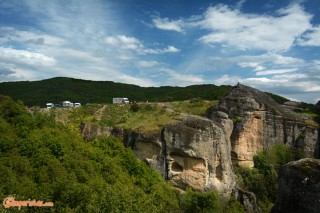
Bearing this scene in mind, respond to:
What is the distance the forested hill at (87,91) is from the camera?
319ft

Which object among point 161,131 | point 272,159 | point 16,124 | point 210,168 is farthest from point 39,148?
point 272,159

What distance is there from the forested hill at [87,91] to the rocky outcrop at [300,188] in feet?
228

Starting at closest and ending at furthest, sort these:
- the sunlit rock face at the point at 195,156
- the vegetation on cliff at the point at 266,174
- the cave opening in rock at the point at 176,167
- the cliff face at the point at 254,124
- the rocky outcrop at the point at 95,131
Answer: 1. the sunlit rock face at the point at 195,156
2. the cave opening in rock at the point at 176,167
3. the vegetation on cliff at the point at 266,174
4. the rocky outcrop at the point at 95,131
5. the cliff face at the point at 254,124

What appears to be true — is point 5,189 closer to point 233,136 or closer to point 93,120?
point 93,120

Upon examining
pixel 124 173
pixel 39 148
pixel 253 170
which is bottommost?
pixel 253 170

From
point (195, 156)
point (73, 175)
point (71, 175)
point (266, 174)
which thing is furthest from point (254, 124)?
point (71, 175)

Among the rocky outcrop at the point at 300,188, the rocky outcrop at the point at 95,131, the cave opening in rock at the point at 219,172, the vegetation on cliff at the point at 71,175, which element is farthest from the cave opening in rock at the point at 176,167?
the rocky outcrop at the point at 300,188

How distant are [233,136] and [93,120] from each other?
71.0 ft

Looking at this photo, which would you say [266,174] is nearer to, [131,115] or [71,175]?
[131,115]

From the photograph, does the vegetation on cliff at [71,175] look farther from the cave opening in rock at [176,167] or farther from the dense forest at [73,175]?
the cave opening in rock at [176,167]

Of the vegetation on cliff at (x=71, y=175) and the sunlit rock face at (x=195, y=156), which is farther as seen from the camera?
the sunlit rock face at (x=195, y=156)

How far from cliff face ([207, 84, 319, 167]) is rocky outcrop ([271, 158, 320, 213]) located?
34.1m

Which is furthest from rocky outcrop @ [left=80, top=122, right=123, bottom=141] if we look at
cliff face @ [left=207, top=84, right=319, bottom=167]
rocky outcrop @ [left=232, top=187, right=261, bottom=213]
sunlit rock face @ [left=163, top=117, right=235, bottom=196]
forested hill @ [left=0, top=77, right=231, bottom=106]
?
forested hill @ [left=0, top=77, right=231, bottom=106]

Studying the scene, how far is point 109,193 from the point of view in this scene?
55.8 ft
